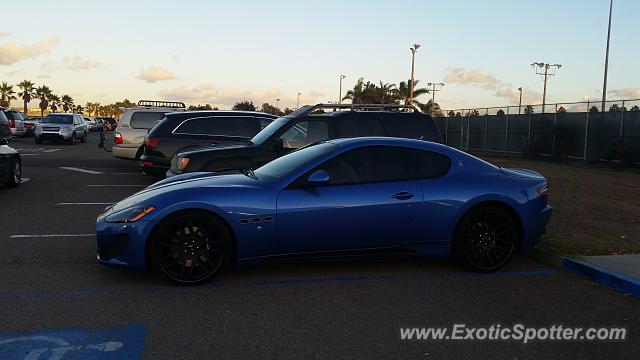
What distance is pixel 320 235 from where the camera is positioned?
5.33m

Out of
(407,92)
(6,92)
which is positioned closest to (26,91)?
(6,92)

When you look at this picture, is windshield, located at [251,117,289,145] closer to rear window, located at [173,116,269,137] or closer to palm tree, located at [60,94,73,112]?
rear window, located at [173,116,269,137]

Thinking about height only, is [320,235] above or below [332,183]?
below

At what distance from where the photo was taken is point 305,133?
8.66m

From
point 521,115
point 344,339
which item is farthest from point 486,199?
point 521,115

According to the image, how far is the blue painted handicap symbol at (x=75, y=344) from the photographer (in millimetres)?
3678

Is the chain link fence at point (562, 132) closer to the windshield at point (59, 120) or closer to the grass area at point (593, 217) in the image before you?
the grass area at point (593, 217)

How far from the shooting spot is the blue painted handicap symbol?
368 centimetres

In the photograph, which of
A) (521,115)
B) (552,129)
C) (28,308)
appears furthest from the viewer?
(521,115)

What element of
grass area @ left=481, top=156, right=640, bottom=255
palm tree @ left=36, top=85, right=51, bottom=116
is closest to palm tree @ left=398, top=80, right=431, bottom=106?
grass area @ left=481, top=156, right=640, bottom=255

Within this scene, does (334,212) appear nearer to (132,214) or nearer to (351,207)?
(351,207)

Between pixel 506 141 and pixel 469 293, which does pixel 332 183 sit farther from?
pixel 506 141

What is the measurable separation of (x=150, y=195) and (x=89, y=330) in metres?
1.60

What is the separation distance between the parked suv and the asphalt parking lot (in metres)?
2.42
